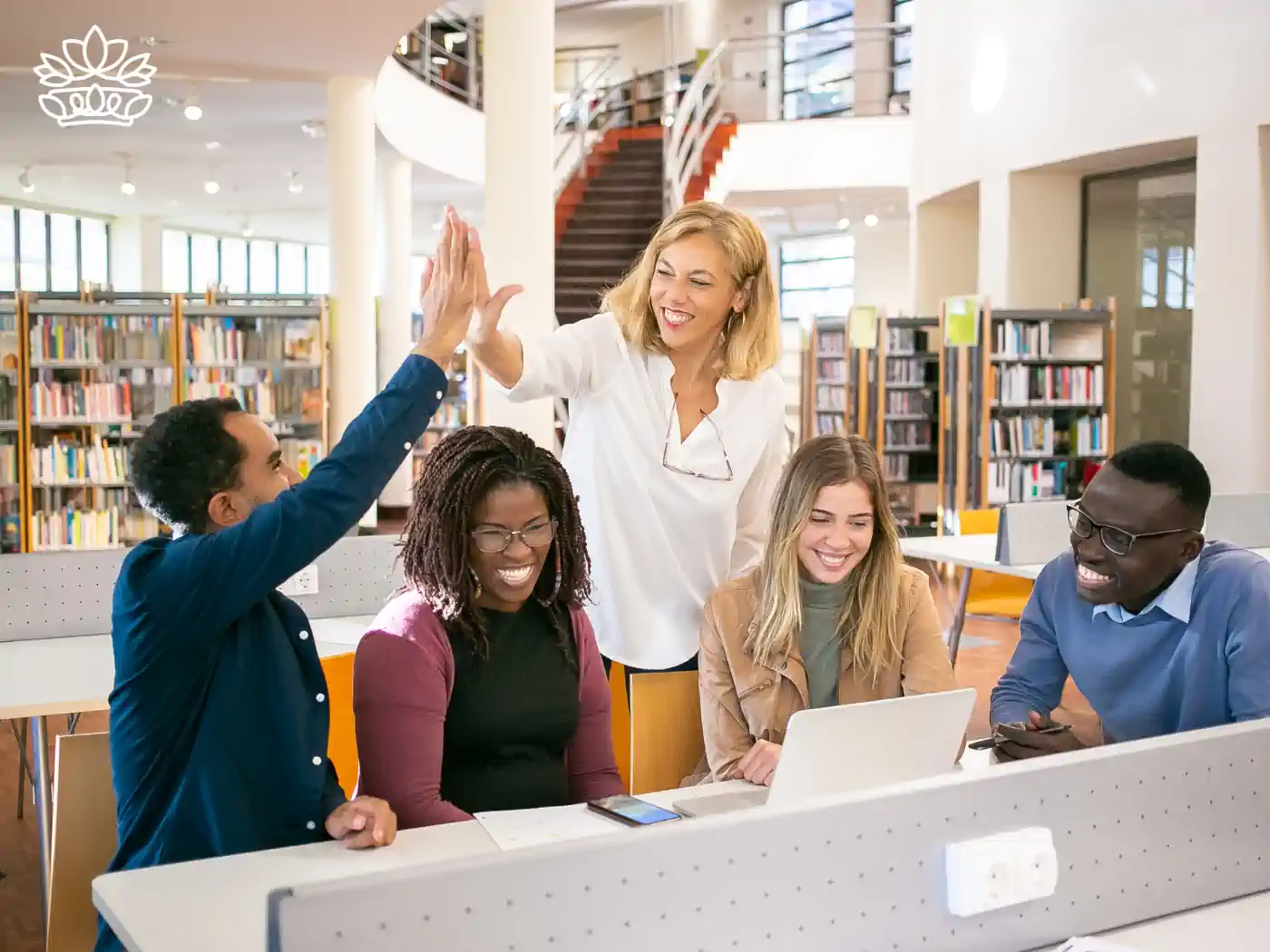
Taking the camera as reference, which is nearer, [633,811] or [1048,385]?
[633,811]

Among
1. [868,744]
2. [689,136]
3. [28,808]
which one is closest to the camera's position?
[868,744]

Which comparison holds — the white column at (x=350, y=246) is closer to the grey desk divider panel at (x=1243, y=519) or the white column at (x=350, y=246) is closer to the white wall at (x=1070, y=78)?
the white wall at (x=1070, y=78)

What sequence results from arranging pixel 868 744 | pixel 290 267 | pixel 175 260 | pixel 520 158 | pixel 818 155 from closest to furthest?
pixel 868 744 → pixel 520 158 → pixel 818 155 → pixel 175 260 → pixel 290 267

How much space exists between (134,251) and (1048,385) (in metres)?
11.6

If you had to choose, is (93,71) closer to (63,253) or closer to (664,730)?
(664,730)

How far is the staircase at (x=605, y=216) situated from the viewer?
38.3 feet

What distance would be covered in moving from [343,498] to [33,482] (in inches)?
281

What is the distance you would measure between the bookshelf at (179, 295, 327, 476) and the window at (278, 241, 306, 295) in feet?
35.6

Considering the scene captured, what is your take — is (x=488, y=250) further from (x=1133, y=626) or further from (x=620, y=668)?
(x=1133, y=626)

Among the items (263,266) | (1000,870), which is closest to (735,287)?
(1000,870)

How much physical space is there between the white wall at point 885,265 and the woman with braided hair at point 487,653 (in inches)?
587

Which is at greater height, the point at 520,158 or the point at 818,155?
the point at 818,155

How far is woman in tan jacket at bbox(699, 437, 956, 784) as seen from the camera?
226 cm

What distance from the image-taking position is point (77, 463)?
816cm
